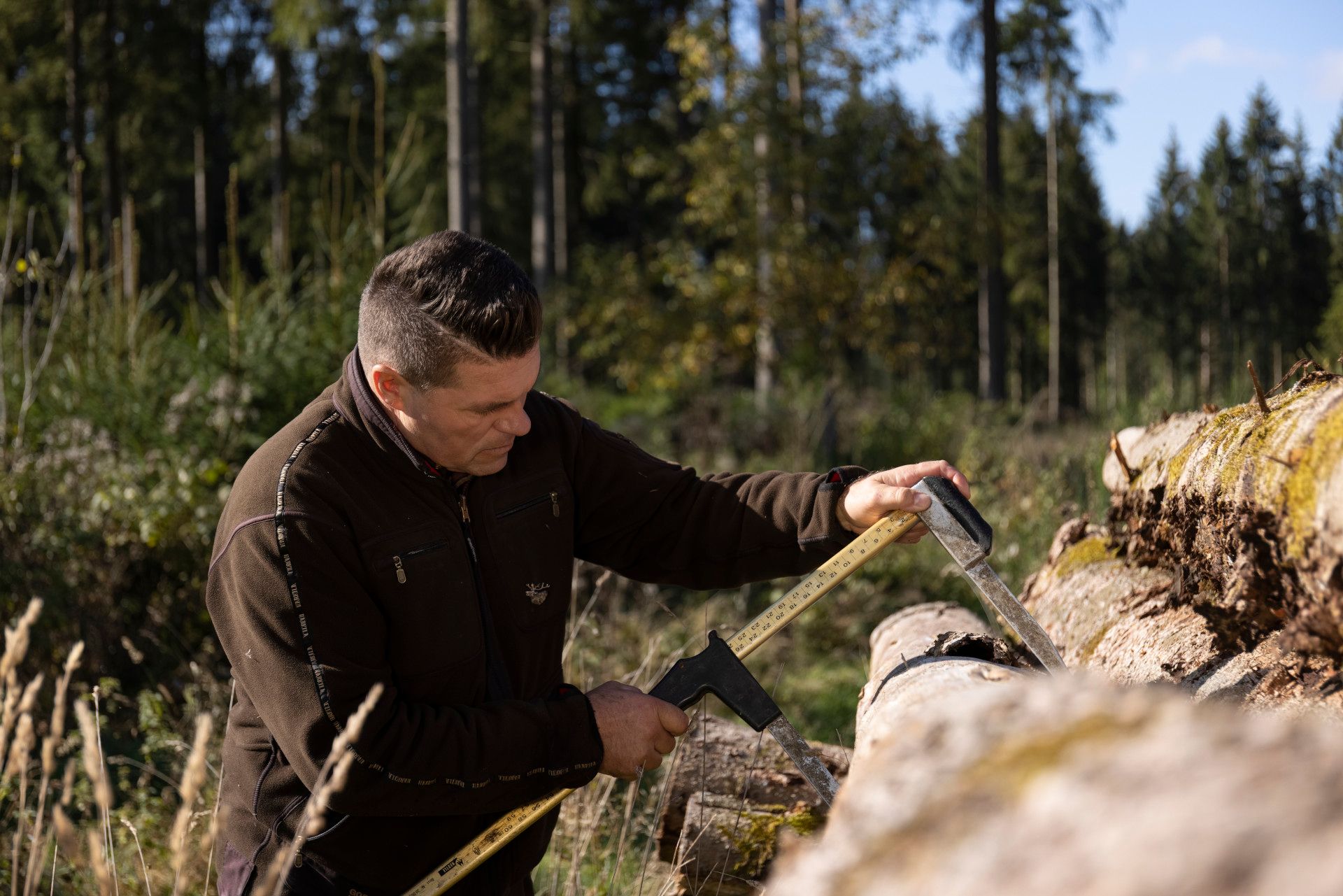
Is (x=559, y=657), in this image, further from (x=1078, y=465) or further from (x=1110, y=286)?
(x=1110, y=286)

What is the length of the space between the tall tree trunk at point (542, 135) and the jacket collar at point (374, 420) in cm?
1624

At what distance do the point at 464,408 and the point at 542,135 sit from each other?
60.9ft

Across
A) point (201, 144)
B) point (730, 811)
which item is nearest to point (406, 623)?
point (730, 811)

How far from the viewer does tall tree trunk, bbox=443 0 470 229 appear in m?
10.2

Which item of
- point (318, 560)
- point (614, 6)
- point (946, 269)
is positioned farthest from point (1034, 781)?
point (614, 6)

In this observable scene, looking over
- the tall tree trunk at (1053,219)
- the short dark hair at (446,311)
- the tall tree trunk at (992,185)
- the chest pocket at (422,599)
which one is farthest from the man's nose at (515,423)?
the tall tree trunk at (1053,219)

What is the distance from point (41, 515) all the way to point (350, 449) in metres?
3.54

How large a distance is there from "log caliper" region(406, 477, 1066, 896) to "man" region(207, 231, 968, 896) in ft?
0.21

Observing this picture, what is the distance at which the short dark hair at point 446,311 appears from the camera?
2.44m

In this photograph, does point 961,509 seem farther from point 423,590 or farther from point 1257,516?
point 423,590

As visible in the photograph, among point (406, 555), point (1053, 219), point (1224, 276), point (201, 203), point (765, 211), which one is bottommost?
point (406, 555)

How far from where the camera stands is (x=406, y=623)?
2.41 metres

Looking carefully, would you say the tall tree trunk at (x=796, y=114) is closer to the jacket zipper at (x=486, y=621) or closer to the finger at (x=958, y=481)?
the finger at (x=958, y=481)

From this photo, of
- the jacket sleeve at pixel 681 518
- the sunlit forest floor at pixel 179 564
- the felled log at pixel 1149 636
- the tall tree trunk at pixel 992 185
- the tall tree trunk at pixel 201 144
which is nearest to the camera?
the felled log at pixel 1149 636
